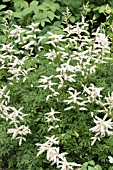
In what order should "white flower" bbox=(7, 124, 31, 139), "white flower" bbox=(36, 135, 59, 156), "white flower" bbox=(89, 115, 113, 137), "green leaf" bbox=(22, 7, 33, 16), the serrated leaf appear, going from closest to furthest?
"white flower" bbox=(89, 115, 113, 137) → "white flower" bbox=(36, 135, 59, 156) → "white flower" bbox=(7, 124, 31, 139) → the serrated leaf → "green leaf" bbox=(22, 7, 33, 16)

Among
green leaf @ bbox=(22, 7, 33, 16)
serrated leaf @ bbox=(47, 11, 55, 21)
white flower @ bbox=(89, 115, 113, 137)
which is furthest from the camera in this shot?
green leaf @ bbox=(22, 7, 33, 16)

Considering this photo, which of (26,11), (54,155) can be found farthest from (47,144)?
(26,11)

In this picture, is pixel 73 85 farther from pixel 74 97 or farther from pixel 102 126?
pixel 102 126

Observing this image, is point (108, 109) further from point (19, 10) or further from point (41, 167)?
point (19, 10)

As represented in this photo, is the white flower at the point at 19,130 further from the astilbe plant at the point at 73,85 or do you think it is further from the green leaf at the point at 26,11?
the green leaf at the point at 26,11

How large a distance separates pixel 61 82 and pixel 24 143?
0.60 m

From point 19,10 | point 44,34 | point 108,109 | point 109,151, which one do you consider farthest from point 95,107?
point 19,10

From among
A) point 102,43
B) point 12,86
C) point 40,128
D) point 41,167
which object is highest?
point 102,43

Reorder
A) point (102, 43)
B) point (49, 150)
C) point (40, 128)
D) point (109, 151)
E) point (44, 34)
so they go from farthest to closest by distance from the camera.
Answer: point (44, 34)
point (102, 43)
point (40, 128)
point (109, 151)
point (49, 150)

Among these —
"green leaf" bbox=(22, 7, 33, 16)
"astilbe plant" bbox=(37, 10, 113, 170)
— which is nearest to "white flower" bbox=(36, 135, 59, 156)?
"astilbe plant" bbox=(37, 10, 113, 170)

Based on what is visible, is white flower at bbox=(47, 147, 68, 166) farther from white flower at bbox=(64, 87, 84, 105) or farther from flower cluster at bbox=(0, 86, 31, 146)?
white flower at bbox=(64, 87, 84, 105)

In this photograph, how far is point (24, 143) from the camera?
3.62 meters

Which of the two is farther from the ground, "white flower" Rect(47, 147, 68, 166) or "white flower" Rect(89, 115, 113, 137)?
"white flower" Rect(89, 115, 113, 137)

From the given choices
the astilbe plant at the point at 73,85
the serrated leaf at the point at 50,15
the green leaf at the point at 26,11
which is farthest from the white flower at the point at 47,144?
the green leaf at the point at 26,11
